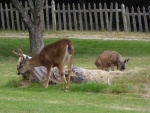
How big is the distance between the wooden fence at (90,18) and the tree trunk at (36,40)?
446 inches

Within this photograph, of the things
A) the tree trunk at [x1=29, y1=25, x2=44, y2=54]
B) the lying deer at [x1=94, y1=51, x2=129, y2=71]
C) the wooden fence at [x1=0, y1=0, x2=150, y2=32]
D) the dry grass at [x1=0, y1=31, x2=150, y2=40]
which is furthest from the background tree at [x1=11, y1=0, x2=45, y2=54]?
the wooden fence at [x1=0, y1=0, x2=150, y2=32]

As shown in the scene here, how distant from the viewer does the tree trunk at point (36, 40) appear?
99.7 feet

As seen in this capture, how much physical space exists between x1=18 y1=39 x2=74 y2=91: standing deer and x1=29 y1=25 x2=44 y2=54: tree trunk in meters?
10.5

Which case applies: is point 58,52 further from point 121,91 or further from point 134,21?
point 134,21

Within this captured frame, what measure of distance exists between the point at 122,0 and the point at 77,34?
23.5ft

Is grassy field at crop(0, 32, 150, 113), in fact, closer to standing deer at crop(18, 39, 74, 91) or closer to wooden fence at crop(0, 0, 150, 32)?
standing deer at crop(18, 39, 74, 91)

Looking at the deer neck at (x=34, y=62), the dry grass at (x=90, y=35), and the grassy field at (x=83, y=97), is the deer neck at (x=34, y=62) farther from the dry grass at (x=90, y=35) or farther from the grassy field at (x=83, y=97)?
the dry grass at (x=90, y=35)

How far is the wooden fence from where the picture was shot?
136 feet

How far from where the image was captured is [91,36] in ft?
127

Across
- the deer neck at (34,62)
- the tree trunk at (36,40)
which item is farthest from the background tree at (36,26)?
the deer neck at (34,62)

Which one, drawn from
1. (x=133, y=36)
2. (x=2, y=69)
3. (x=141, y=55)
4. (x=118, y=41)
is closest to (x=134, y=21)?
(x=133, y=36)

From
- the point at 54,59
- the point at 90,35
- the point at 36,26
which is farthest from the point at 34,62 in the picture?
the point at 90,35

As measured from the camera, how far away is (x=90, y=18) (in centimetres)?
4203

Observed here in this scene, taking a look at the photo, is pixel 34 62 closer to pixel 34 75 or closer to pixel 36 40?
pixel 34 75
